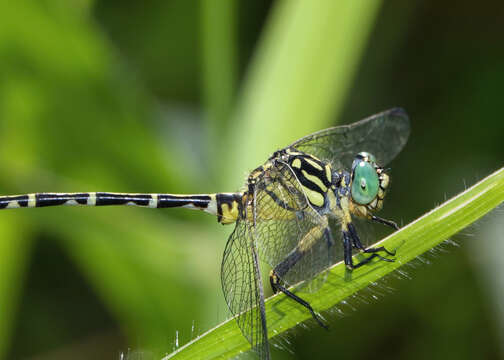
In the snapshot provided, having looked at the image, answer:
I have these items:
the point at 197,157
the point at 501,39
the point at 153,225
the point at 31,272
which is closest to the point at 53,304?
the point at 31,272

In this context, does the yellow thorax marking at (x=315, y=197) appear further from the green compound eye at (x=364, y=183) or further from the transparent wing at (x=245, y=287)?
the transparent wing at (x=245, y=287)

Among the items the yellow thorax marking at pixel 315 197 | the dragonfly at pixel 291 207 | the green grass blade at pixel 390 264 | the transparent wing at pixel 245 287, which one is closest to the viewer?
the green grass blade at pixel 390 264

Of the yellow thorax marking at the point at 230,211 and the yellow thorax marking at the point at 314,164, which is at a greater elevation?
the yellow thorax marking at the point at 314,164

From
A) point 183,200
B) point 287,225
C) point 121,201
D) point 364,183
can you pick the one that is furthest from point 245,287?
point 121,201

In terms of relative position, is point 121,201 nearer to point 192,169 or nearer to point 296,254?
point 192,169

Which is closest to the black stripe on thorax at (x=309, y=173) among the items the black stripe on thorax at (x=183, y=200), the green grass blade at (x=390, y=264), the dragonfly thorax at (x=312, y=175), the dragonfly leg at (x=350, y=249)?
the dragonfly thorax at (x=312, y=175)

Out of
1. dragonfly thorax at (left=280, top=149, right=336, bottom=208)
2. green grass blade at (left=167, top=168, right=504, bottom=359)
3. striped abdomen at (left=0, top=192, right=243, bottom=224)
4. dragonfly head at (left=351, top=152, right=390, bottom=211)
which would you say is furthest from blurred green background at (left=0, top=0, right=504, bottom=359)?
green grass blade at (left=167, top=168, right=504, bottom=359)

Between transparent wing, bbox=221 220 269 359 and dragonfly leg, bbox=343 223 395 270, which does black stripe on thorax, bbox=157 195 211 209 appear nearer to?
transparent wing, bbox=221 220 269 359

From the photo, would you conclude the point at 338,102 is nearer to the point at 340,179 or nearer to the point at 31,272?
the point at 340,179
